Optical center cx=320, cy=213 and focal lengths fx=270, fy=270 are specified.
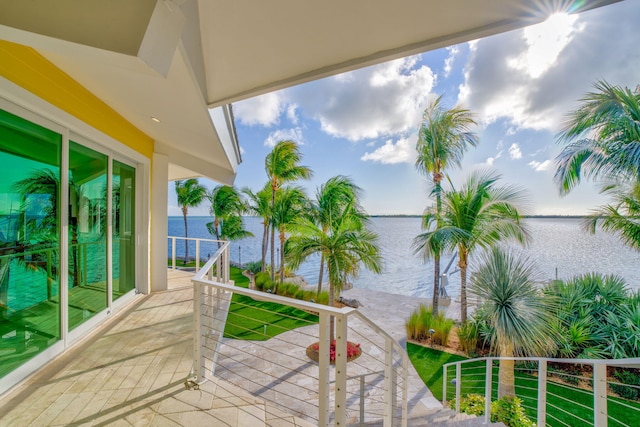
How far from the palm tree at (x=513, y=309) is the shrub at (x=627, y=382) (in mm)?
1987

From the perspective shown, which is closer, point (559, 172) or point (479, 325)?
point (559, 172)

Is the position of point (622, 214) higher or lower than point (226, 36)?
lower

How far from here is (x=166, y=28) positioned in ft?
4.23

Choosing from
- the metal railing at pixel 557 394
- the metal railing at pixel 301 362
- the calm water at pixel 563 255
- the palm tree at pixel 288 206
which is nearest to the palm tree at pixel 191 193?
the palm tree at pixel 288 206

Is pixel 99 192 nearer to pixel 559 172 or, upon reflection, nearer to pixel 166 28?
pixel 166 28

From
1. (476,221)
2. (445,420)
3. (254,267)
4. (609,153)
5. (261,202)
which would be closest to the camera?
(445,420)

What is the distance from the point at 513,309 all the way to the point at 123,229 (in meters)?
6.70

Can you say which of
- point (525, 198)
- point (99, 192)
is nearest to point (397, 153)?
point (525, 198)

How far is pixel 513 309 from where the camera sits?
4699 mm

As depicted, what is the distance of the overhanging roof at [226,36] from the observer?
1182 millimetres

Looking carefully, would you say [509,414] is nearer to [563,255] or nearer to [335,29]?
[335,29]

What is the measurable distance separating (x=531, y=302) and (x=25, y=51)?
7287mm

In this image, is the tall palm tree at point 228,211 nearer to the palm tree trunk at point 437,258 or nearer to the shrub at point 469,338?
the palm tree trunk at point 437,258


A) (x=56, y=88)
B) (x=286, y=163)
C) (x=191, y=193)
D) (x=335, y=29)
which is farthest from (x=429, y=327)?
(x=191, y=193)
